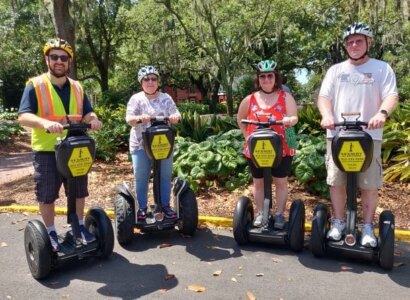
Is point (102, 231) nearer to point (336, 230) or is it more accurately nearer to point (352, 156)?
point (336, 230)

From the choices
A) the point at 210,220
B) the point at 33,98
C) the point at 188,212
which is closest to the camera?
the point at 33,98

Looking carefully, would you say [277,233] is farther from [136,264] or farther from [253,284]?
[136,264]

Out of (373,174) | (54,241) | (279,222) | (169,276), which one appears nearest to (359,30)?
(373,174)

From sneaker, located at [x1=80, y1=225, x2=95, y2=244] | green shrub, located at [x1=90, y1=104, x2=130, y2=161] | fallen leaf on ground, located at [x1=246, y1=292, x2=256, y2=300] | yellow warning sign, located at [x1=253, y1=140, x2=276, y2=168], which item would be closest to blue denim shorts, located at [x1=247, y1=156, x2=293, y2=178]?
yellow warning sign, located at [x1=253, y1=140, x2=276, y2=168]

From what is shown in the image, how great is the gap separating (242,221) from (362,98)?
1568mm

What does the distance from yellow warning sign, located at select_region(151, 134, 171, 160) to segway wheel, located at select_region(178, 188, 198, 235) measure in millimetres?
606

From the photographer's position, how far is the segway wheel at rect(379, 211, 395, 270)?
3.67 meters

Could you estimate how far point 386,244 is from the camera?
3668 millimetres

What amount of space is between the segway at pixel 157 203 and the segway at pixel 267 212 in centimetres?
59

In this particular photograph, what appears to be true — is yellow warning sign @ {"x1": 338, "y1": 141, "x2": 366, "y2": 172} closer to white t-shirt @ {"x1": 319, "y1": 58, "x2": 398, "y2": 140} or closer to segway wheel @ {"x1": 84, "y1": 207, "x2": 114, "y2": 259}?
white t-shirt @ {"x1": 319, "y1": 58, "x2": 398, "y2": 140}

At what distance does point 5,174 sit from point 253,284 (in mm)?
6849

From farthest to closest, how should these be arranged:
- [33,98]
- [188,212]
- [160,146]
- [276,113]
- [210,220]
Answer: [210,220], [188,212], [160,146], [276,113], [33,98]

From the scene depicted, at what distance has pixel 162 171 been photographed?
459 centimetres

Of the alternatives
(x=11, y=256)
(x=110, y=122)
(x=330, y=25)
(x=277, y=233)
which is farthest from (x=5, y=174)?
(x=330, y=25)
